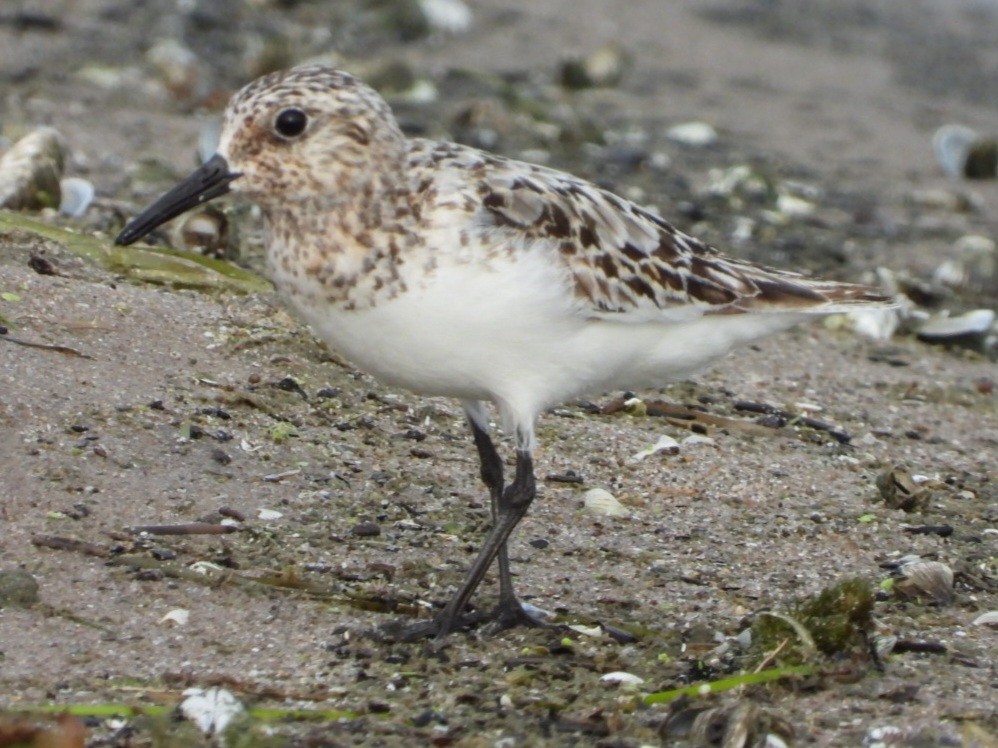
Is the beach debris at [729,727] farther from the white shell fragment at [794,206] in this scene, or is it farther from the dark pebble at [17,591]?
the white shell fragment at [794,206]

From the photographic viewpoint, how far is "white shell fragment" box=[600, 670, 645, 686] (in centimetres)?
458

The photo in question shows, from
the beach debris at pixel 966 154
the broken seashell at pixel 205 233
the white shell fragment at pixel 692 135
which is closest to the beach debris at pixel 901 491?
the broken seashell at pixel 205 233

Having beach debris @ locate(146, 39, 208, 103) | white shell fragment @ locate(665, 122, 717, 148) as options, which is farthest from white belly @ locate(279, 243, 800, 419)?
white shell fragment @ locate(665, 122, 717, 148)

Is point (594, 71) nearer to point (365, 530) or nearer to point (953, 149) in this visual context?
point (953, 149)

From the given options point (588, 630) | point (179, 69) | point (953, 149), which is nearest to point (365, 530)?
point (588, 630)

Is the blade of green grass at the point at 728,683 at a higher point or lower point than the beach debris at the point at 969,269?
higher

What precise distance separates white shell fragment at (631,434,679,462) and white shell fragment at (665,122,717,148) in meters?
5.10

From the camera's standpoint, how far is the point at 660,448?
626 cm

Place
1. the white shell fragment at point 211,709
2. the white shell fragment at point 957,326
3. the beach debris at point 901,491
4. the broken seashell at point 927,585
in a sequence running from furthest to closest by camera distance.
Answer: the white shell fragment at point 957,326
the beach debris at point 901,491
the broken seashell at point 927,585
the white shell fragment at point 211,709

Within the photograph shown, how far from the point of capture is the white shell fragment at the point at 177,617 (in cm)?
458

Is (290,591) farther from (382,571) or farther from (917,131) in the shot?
(917,131)

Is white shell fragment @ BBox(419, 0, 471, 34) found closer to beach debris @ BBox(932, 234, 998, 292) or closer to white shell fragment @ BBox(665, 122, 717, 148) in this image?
white shell fragment @ BBox(665, 122, 717, 148)

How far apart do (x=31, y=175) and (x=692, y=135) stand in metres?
5.33

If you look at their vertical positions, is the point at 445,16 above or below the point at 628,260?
below
